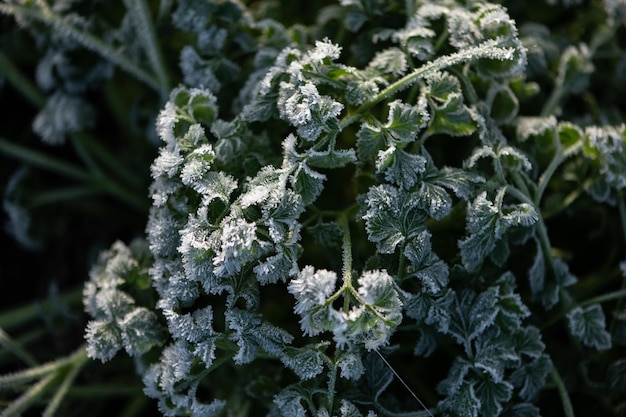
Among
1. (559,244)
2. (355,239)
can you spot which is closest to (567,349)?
(559,244)

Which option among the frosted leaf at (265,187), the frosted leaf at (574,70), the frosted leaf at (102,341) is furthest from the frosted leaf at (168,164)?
the frosted leaf at (574,70)

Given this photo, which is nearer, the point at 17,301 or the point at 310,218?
the point at 310,218

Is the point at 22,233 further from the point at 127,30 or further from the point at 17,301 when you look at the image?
the point at 127,30

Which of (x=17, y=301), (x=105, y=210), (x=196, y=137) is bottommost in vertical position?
(x=17, y=301)

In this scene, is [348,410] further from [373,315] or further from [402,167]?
[402,167]

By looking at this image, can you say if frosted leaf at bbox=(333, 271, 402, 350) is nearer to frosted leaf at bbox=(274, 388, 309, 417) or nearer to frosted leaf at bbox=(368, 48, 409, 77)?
frosted leaf at bbox=(274, 388, 309, 417)

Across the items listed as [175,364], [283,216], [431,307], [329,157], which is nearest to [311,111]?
[329,157]
